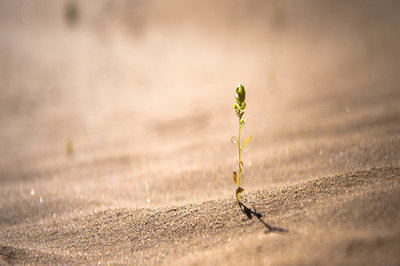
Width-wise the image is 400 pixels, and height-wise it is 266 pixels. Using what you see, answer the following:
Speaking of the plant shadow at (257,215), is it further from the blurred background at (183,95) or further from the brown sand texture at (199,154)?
the blurred background at (183,95)

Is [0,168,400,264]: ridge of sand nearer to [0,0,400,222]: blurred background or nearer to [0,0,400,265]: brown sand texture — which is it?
[0,0,400,265]: brown sand texture

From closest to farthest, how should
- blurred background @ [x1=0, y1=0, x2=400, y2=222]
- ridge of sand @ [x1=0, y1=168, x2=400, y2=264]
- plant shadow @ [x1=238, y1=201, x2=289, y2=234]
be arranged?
1. ridge of sand @ [x1=0, y1=168, x2=400, y2=264]
2. plant shadow @ [x1=238, y1=201, x2=289, y2=234]
3. blurred background @ [x1=0, y1=0, x2=400, y2=222]

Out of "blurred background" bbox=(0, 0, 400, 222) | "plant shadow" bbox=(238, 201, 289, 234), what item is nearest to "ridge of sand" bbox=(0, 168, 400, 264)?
"plant shadow" bbox=(238, 201, 289, 234)

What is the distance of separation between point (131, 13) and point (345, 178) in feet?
37.8

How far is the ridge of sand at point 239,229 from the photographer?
41.7 inches

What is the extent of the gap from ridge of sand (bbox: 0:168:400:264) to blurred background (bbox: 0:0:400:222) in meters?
0.27

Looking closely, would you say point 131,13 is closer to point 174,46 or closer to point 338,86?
point 174,46

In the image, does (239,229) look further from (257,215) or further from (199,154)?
(199,154)

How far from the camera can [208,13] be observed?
11.5 m

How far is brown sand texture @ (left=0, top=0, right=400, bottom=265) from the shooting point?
1.23 metres

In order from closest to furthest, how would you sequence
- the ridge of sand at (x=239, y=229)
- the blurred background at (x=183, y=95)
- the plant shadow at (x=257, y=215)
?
the ridge of sand at (x=239, y=229) → the plant shadow at (x=257, y=215) → the blurred background at (x=183, y=95)

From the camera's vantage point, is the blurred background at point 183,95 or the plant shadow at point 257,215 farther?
the blurred background at point 183,95

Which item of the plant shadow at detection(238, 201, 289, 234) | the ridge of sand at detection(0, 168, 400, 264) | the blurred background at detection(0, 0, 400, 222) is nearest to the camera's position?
the ridge of sand at detection(0, 168, 400, 264)

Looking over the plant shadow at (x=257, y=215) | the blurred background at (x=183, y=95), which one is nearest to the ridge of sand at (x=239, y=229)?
the plant shadow at (x=257, y=215)
